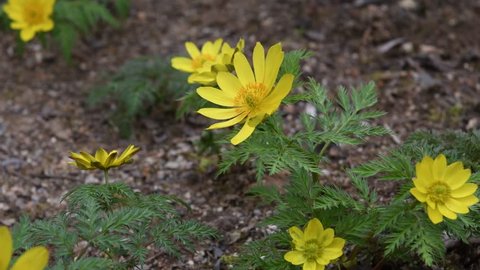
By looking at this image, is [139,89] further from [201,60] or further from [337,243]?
[337,243]

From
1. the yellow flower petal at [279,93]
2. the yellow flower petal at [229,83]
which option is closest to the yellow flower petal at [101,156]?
the yellow flower petal at [229,83]

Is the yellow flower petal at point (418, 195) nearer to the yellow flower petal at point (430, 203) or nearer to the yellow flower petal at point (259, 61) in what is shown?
the yellow flower petal at point (430, 203)

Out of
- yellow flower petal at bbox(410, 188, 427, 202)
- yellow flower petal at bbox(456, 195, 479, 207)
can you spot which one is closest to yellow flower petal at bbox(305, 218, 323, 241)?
yellow flower petal at bbox(410, 188, 427, 202)

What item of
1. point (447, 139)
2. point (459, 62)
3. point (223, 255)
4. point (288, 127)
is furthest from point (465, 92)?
point (223, 255)

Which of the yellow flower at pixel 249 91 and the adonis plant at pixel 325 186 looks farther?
the yellow flower at pixel 249 91

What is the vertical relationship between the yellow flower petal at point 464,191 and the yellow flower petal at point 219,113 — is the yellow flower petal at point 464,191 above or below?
below

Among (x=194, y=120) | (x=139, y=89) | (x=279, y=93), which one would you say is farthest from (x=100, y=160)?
(x=194, y=120)

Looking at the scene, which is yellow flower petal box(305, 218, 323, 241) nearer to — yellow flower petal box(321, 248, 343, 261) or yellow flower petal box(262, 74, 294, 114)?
yellow flower petal box(321, 248, 343, 261)

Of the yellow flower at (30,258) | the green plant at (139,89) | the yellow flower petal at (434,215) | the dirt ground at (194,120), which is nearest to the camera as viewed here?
the yellow flower at (30,258)
